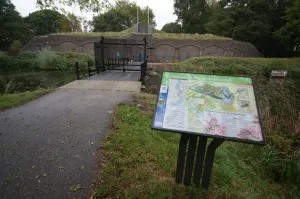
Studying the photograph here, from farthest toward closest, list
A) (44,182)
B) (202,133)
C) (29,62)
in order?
1. (29,62)
2. (44,182)
3. (202,133)

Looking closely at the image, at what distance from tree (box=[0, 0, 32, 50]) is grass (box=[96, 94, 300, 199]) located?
30.8 m

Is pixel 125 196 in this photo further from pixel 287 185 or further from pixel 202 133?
pixel 287 185

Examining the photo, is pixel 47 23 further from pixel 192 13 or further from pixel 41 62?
pixel 192 13

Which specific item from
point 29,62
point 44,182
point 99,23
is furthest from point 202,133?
point 99,23

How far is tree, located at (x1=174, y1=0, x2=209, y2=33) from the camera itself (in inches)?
1375

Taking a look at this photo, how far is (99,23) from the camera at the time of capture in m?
37.4

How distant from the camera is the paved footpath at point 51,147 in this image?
2.23 meters

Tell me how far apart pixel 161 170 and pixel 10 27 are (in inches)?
1287

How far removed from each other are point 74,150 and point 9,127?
1.96 m

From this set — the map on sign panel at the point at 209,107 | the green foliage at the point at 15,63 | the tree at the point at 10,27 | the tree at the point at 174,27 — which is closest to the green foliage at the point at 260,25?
the tree at the point at 174,27

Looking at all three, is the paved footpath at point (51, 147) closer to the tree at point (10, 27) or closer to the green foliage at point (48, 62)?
the green foliage at point (48, 62)

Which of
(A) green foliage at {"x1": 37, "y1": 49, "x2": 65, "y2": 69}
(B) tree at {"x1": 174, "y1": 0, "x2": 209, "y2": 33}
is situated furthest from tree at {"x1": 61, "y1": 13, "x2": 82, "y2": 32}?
(A) green foliage at {"x1": 37, "y1": 49, "x2": 65, "y2": 69}

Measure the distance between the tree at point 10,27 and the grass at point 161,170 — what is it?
30.8 metres

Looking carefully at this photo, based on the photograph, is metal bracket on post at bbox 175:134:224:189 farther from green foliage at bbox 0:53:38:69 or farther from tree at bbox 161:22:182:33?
tree at bbox 161:22:182:33
